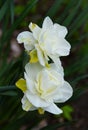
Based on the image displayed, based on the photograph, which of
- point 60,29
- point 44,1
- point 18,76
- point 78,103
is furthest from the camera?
point 44,1

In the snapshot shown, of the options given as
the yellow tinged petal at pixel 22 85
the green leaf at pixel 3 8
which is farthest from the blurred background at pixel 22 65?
the yellow tinged petal at pixel 22 85

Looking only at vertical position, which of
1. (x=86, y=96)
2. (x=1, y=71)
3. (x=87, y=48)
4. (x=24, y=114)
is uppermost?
(x=1, y=71)

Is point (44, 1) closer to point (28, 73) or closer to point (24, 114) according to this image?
point (24, 114)

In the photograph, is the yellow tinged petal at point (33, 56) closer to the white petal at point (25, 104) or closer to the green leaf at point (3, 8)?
the white petal at point (25, 104)

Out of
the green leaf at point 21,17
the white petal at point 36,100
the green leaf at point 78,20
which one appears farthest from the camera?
the green leaf at point 78,20

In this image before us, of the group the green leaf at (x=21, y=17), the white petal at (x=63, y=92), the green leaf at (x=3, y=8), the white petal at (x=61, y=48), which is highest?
the green leaf at (x=3, y=8)

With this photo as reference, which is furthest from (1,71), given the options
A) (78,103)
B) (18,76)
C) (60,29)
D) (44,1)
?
(44,1)

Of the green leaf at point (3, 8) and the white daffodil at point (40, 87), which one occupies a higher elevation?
the green leaf at point (3, 8)
